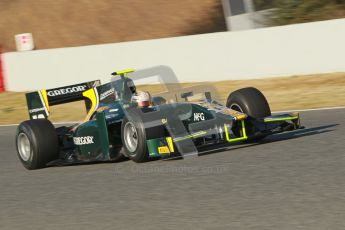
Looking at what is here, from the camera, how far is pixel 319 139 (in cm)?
895

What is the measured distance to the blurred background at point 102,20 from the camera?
31469mm

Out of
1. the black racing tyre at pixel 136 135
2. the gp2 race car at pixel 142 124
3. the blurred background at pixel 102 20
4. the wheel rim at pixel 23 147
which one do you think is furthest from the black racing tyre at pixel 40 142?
the blurred background at pixel 102 20

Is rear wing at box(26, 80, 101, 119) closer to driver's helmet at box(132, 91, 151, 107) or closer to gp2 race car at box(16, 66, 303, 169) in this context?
gp2 race car at box(16, 66, 303, 169)

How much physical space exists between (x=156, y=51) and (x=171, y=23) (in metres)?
14.5

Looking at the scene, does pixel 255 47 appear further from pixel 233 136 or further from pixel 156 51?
pixel 233 136

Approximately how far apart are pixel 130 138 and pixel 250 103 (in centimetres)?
150

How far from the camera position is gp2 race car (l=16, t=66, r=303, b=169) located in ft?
27.0

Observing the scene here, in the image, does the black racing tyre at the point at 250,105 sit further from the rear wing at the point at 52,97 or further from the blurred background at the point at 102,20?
the blurred background at the point at 102,20

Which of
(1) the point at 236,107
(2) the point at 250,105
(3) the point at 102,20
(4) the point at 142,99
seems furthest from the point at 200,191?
(3) the point at 102,20

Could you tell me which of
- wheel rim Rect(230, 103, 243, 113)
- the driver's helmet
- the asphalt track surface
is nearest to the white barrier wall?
the asphalt track surface

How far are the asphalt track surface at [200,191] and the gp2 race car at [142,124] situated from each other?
19 cm

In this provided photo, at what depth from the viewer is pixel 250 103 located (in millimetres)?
8820

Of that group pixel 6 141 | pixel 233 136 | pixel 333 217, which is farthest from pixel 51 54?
pixel 333 217

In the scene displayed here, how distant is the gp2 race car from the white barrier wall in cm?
672
